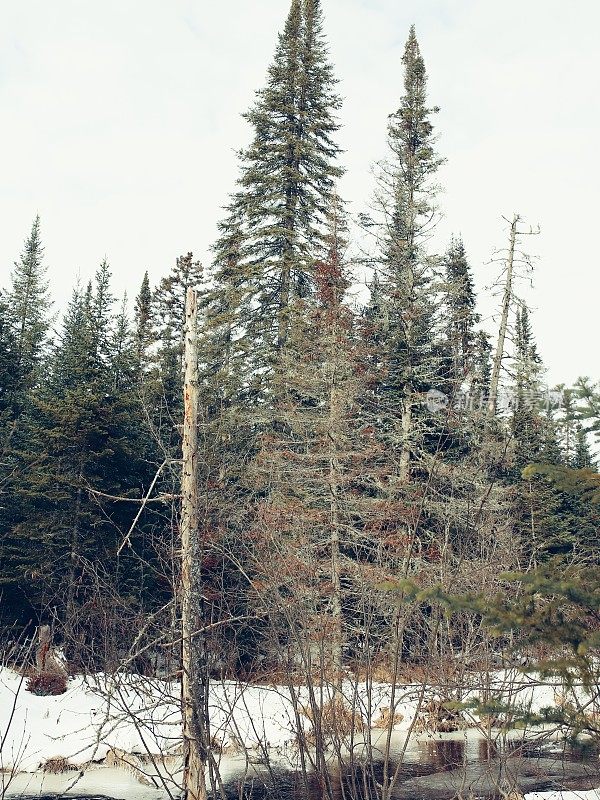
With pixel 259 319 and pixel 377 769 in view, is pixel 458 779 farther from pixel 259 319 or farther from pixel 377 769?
pixel 259 319

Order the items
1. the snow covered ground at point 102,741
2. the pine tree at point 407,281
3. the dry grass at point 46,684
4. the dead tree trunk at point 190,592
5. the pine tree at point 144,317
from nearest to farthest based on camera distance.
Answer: the dead tree trunk at point 190,592
the snow covered ground at point 102,741
the dry grass at point 46,684
the pine tree at point 407,281
the pine tree at point 144,317

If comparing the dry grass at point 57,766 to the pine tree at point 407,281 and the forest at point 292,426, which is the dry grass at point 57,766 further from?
the pine tree at point 407,281

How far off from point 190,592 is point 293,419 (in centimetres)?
1184

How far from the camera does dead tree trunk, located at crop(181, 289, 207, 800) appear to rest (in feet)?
26.2

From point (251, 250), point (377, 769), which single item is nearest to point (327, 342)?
point (251, 250)

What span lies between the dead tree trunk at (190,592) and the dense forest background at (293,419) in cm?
625

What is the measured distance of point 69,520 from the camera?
21250mm

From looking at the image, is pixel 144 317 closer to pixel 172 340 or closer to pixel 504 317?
pixel 172 340

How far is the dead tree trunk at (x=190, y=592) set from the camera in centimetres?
800

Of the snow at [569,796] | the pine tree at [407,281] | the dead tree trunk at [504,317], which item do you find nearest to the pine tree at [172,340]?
the pine tree at [407,281]

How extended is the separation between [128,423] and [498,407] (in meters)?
15.3

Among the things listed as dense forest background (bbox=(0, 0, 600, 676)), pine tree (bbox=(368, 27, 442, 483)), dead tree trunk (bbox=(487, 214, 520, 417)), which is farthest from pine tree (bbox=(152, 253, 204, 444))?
dead tree trunk (bbox=(487, 214, 520, 417))

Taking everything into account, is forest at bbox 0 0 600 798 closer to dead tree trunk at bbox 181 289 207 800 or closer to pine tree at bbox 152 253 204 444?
pine tree at bbox 152 253 204 444

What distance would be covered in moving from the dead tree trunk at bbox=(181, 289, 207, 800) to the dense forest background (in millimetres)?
6247
